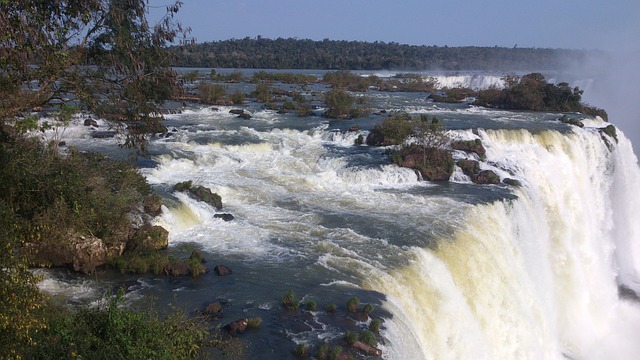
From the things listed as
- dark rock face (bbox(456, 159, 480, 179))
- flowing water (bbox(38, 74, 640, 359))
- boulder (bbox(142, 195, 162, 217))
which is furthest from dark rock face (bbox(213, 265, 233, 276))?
dark rock face (bbox(456, 159, 480, 179))

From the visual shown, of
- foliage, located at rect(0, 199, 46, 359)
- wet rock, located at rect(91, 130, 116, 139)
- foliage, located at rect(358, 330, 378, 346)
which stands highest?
wet rock, located at rect(91, 130, 116, 139)

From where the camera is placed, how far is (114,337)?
6199 mm

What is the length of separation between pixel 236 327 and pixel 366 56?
93020 millimetres

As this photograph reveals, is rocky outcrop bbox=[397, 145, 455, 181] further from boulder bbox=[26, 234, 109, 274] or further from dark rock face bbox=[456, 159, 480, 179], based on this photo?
boulder bbox=[26, 234, 109, 274]

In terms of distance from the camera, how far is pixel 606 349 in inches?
616

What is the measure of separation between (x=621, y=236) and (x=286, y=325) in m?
19.5

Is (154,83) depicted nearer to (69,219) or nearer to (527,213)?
(69,219)

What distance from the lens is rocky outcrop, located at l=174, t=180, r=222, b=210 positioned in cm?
1366

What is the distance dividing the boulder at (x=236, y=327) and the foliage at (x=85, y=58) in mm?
2989

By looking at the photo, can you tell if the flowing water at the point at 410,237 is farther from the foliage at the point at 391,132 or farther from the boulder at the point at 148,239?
the foliage at the point at 391,132

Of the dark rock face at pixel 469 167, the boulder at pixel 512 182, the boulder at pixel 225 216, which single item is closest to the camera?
the boulder at pixel 225 216

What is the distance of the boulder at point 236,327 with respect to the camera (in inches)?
321

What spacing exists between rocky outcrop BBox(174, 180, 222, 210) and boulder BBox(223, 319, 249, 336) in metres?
5.67

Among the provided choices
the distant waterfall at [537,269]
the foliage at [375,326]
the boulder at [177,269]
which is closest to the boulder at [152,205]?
the boulder at [177,269]
